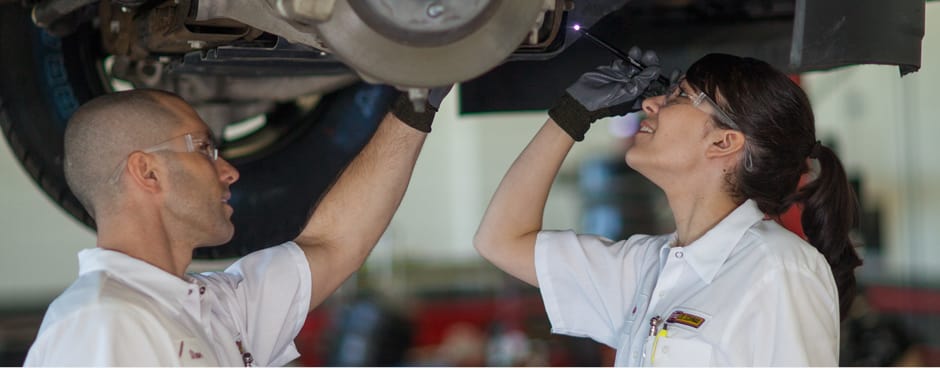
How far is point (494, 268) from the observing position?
322 inches

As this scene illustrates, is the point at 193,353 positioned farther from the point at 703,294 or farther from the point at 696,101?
the point at 696,101

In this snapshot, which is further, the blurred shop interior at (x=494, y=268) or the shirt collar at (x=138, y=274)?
the blurred shop interior at (x=494, y=268)

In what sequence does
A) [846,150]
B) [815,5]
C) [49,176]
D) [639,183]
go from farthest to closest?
1. [846,150]
2. [639,183]
3. [49,176]
4. [815,5]

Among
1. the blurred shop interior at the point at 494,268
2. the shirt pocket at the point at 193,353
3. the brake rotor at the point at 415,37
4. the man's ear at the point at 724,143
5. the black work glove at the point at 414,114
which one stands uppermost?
the brake rotor at the point at 415,37

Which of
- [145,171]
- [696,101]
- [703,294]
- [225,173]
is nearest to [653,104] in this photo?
[696,101]

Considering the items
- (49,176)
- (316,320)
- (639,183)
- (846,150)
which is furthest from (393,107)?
(846,150)

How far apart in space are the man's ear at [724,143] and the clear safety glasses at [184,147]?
0.71 meters

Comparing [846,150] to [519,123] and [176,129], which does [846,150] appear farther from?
[176,129]

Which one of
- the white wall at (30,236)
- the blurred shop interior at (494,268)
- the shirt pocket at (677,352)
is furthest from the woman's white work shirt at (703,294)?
the white wall at (30,236)

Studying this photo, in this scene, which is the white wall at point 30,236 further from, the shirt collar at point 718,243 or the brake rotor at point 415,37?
the brake rotor at point 415,37

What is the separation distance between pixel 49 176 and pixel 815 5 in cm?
137

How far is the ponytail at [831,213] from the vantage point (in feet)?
5.94

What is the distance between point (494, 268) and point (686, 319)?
6558mm

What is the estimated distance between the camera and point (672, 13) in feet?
7.54
